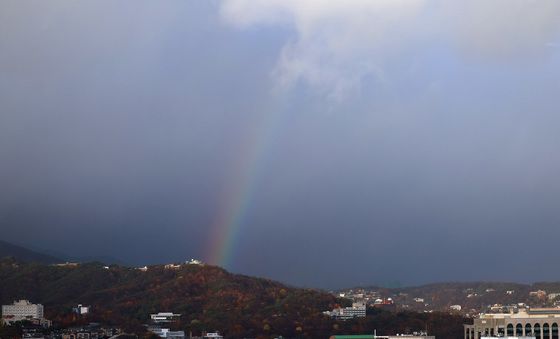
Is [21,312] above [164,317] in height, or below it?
above

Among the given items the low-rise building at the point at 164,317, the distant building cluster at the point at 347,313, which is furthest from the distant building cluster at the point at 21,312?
the distant building cluster at the point at 347,313

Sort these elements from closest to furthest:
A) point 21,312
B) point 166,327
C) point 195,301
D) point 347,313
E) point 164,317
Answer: point 166,327 → point 21,312 → point 164,317 → point 347,313 → point 195,301

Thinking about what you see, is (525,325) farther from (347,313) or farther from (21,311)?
(21,311)

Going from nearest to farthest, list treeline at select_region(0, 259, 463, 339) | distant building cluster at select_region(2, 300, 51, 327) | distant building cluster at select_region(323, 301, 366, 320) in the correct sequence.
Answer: treeline at select_region(0, 259, 463, 339) < distant building cluster at select_region(2, 300, 51, 327) < distant building cluster at select_region(323, 301, 366, 320)

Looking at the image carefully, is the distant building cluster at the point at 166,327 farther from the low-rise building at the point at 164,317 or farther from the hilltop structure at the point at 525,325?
the hilltop structure at the point at 525,325

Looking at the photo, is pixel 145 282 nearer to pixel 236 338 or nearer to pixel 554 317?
pixel 236 338

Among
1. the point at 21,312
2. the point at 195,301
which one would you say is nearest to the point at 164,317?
the point at 195,301

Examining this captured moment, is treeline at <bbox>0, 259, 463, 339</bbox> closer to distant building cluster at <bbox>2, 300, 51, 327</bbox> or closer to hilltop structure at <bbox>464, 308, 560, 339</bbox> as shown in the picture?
distant building cluster at <bbox>2, 300, 51, 327</bbox>

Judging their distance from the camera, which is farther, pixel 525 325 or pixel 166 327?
pixel 166 327

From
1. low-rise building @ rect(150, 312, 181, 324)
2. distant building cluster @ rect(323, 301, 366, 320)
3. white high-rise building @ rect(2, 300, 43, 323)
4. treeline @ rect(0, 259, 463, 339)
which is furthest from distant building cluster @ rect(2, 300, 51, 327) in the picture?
distant building cluster @ rect(323, 301, 366, 320)

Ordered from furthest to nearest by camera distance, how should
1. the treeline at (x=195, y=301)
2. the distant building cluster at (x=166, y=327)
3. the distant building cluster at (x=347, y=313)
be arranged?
1. the distant building cluster at (x=347, y=313)
2. the treeline at (x=195, y=301)
3. the distant building cluster at (x=166, y=327)

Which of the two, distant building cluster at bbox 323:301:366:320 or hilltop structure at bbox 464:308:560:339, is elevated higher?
distant building cluster at bbox 323:301:366:320
